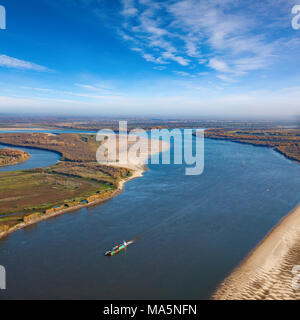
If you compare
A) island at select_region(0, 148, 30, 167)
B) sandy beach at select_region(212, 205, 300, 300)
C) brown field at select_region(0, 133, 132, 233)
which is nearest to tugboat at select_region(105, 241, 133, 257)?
sandy beach at select_region(212, 205, 300, 300)

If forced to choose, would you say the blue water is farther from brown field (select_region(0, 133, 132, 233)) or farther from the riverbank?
brown field (select_region(0, 133, 132, 233))

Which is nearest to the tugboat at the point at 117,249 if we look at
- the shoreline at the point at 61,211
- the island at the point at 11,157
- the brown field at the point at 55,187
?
the shoreline at the point at 61,211

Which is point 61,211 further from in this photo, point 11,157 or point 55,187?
point 11,157

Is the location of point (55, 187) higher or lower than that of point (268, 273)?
higher

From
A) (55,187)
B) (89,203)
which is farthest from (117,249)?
(55,187)
